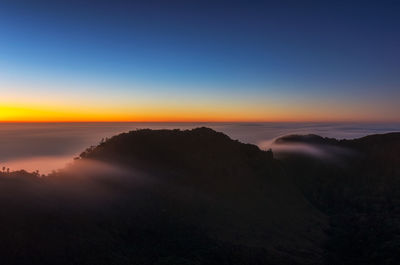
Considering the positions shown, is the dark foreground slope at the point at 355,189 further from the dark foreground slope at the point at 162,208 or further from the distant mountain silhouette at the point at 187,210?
the dark foreground slope at the point at 162,208

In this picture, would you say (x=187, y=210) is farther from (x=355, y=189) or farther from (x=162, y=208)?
(x=355, y=189)

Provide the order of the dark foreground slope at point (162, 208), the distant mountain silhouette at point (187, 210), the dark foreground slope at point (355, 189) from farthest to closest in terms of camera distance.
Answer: the dark foreground slope at point (355, 189) → the distant mountain silhouette at point (187, 210) → the dark foreground slope at point (162, 208)

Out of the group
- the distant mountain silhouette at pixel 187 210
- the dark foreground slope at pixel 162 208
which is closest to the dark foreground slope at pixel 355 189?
the distant mountain silhouette at pixel 187 210

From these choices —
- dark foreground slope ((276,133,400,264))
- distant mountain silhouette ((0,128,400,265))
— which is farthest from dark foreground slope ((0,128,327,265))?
dark foreground slope ((276,133,400,264))

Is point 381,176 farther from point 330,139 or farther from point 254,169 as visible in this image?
point 254,169

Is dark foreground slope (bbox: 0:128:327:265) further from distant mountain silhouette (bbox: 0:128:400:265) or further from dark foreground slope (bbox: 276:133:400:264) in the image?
dark foreground slope (bbox: 276:133:400:264)

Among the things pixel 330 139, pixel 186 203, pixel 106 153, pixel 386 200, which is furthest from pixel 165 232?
pixel 330 139
